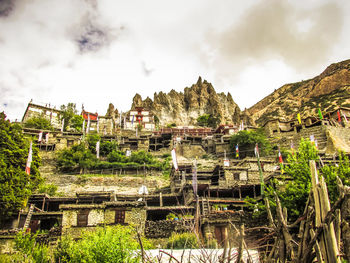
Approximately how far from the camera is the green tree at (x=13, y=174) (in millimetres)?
25584

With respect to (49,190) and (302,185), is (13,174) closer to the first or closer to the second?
(49,190)

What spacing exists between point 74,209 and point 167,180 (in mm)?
20692

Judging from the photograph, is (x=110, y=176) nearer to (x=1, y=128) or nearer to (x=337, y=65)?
(x=1, y=128)

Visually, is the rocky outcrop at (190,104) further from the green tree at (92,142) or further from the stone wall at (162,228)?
the stone wall at (162,228)

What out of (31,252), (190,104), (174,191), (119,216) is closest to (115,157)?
(174,191)

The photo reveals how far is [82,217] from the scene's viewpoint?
2430cm

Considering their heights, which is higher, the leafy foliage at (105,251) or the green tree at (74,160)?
the green tree at (74,160)

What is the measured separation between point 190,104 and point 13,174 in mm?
84666

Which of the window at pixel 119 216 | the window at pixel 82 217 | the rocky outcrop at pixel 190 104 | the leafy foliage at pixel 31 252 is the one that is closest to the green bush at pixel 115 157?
the window at pixel 119 216

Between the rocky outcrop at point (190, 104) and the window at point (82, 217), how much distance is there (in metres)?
75.3

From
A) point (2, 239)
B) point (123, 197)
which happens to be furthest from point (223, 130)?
point (2, 239)

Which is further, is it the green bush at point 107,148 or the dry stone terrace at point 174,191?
the green bush at point 107,148

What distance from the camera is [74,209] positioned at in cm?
2441

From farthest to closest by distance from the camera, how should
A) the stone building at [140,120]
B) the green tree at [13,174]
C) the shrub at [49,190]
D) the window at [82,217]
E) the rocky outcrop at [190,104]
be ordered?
the rocky outcrop at [190,104] < the stone building at [140,120] < the shrub at [49,190] < the green tree at [13,174] < the window at [82,217]
